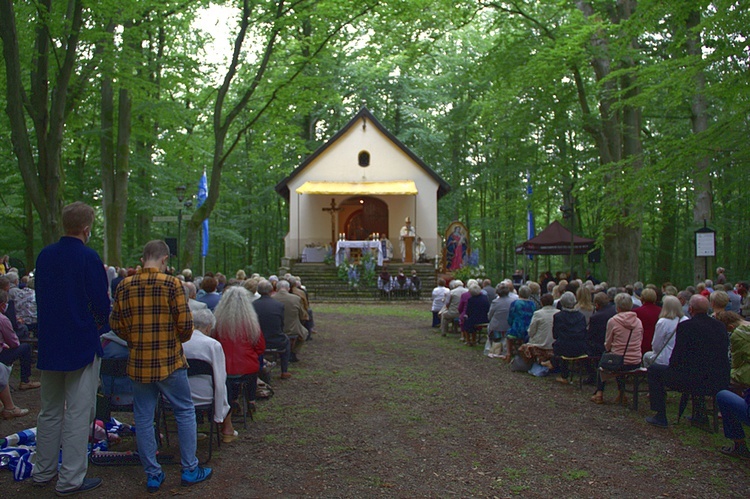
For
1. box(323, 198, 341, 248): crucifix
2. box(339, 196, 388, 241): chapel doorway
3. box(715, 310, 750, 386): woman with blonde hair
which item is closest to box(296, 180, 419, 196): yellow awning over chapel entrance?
box(323, 198, 341, 248): crucifix

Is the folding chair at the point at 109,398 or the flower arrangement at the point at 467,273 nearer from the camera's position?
the folding chair at the point at 109,398

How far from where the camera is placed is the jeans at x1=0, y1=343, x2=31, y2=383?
6.29m

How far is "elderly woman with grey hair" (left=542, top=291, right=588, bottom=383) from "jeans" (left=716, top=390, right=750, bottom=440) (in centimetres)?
256

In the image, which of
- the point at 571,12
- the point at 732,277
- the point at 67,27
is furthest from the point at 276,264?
the point at 67,27

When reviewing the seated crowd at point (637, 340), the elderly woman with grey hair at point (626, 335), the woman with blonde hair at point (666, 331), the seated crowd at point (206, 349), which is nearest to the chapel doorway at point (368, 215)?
the seated crowd at point (637, 340)

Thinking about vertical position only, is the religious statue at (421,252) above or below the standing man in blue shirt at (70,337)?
above

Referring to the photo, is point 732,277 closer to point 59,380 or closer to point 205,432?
point 205,432

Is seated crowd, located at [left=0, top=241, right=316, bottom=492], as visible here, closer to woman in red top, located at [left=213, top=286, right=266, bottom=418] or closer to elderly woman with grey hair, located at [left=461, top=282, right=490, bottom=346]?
woman in red top, located at [left=213, top=286, right=266, bottom=418]

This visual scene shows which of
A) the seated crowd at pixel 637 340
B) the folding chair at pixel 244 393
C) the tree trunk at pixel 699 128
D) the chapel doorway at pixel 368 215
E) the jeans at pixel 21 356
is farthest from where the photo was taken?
the chapel doorway at pixel 368 215

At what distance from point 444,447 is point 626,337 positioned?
2582 mm

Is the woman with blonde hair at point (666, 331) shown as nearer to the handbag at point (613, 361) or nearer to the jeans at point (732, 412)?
the handbag at point (613, 361)

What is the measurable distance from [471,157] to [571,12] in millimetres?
21588

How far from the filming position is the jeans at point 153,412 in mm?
4164

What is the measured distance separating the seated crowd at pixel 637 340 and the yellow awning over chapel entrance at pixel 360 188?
49.5ft
